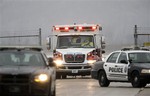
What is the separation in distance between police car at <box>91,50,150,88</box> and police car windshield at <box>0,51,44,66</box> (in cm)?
665

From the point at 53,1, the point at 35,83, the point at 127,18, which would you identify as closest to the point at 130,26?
the point at 127,18

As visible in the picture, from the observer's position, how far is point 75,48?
32875 mm

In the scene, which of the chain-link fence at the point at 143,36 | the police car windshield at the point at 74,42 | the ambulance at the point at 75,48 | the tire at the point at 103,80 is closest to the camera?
the tire at the point at 103,80

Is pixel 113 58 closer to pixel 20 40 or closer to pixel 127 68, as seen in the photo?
pixel 127 68

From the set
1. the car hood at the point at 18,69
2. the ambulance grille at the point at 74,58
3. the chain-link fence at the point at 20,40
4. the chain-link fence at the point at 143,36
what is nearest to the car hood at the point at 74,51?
the ambulance grille at the point at 74,58

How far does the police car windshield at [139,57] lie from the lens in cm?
2494

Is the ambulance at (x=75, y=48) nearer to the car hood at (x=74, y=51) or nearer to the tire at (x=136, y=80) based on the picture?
the car hood at (x=74, y=51)

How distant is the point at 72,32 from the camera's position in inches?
1321

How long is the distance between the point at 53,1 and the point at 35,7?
2.43 m

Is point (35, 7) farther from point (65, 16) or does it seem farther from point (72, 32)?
point (72, 32)

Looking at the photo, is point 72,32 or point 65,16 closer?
point 72,32

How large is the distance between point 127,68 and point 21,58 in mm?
7526

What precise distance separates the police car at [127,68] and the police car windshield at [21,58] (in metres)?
6.65

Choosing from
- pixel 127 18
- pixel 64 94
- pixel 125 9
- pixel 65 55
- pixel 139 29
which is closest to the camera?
pixel 64 94
